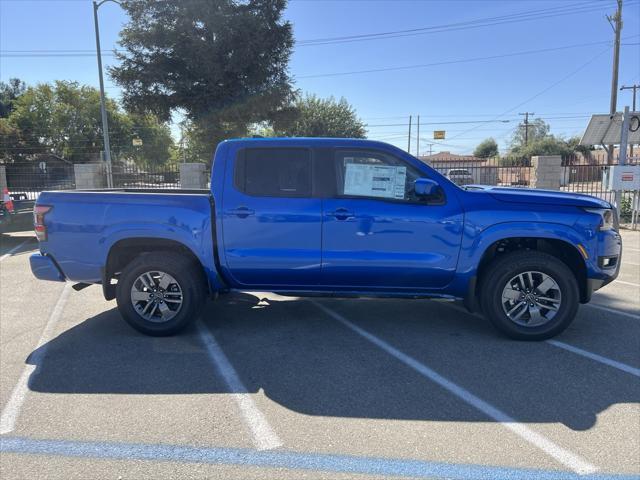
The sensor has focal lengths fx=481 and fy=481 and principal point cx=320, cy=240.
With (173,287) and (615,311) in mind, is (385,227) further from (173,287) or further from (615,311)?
(615,311)

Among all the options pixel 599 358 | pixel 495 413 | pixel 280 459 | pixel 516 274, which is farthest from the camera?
pixel 516 274

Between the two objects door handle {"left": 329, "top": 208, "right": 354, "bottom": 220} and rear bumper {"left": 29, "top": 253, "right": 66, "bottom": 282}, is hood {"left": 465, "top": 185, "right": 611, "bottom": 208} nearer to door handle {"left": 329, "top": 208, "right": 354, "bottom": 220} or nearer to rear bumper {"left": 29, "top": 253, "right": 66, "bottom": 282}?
door handle {"left": 329, "top": 208, "right": 354, "bottom": 220}

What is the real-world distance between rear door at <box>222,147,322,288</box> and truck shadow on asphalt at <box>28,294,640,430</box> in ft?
2.35

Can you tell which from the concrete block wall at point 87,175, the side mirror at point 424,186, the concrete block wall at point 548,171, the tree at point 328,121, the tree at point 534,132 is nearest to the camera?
the side mirror at point 424,186

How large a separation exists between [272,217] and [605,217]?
3.24m

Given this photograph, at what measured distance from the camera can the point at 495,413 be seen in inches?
132

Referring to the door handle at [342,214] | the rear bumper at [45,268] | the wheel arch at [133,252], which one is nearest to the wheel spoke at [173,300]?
the wheel arch at [133,252]

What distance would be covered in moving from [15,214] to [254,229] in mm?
10657

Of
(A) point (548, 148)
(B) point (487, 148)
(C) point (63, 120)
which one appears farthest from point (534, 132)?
(C) point (63, 120)

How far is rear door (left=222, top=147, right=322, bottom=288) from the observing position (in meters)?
4.69

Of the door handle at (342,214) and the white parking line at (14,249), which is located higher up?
the door handle at (342,214)

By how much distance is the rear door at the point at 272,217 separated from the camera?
4688 millimetres

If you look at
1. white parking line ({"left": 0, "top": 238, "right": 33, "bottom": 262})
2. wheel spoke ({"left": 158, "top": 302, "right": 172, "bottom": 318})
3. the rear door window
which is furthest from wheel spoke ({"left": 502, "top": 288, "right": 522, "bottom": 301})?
white parking line ({"left": 0, "top": 238, "right": 33, "bottom": 262})

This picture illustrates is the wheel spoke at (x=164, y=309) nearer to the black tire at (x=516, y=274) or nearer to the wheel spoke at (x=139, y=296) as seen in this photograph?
the wheel spoke at (x=139, y=296)
